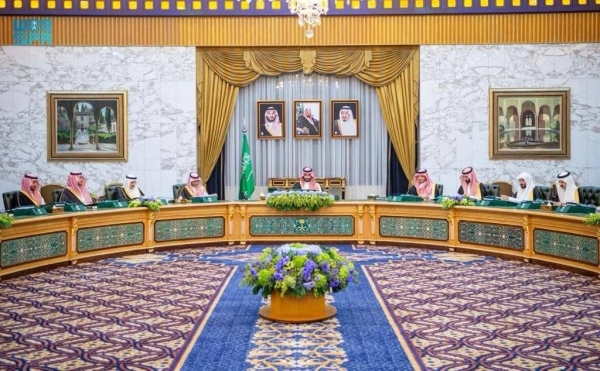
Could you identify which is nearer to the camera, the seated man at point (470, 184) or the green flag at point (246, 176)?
the seated man at point (470, 184)

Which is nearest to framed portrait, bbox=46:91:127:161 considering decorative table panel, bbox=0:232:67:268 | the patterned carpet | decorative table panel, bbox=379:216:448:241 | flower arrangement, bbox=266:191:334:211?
flower arrangement, bbox=266:191:334:211

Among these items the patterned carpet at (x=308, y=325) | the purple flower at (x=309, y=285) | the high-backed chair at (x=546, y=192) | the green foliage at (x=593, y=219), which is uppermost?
the high-backed chair at (x=546, y=192)

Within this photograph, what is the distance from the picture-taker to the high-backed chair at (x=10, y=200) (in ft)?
34.8

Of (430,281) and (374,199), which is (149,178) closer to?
(374,199)

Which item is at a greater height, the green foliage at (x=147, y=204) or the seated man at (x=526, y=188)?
the seated man at (x=526, y=188)

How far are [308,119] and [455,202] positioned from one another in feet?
17.0

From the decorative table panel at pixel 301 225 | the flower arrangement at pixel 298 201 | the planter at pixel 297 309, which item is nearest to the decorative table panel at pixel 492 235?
the decorative table panel at pixel 301 225

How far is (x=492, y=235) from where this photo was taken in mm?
10086

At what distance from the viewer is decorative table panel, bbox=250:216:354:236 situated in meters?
11.6

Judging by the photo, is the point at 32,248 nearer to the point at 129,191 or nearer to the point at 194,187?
the point at 129,191

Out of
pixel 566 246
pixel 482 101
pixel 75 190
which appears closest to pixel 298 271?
pixel 566 246

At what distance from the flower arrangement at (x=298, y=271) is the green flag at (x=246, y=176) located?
7.82 metres

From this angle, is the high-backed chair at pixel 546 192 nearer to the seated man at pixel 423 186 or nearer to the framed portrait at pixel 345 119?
the seated man at pixel 423 186

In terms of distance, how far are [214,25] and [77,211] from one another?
6.28 metres
